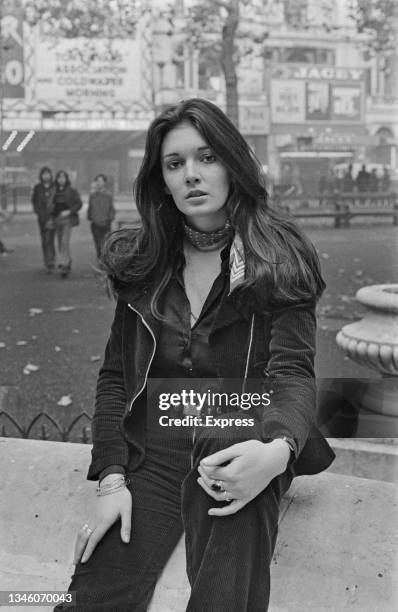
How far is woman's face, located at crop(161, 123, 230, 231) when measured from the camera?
1166mm

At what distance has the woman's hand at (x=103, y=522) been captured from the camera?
1159 mm

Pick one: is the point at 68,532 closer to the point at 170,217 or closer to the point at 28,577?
the point at 28,577

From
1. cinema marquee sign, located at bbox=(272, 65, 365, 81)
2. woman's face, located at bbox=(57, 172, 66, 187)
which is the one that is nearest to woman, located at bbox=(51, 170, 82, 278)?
woman's face, located at bbox=(57, 172, 66, 187)

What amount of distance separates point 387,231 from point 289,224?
1190 millimetres

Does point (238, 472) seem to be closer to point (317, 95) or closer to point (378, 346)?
point (378, 346)

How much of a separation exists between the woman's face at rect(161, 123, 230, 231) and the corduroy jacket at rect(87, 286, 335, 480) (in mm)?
157

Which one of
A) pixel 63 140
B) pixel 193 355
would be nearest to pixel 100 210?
pixel 63 140

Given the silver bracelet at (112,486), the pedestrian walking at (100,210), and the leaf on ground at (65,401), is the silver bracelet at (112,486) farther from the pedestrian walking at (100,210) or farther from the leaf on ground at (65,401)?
the leaf on ground at (65,401)

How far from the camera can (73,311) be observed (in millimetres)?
2611

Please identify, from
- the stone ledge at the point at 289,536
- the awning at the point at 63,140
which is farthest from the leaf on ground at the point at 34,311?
the stone ledge at the point at 289,536

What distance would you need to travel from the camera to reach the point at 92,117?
2.01 meters

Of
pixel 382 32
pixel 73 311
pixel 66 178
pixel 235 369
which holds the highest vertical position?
pixel 382 32

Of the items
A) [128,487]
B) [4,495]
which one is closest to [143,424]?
[128,487]

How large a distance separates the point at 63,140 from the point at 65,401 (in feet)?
3.44
